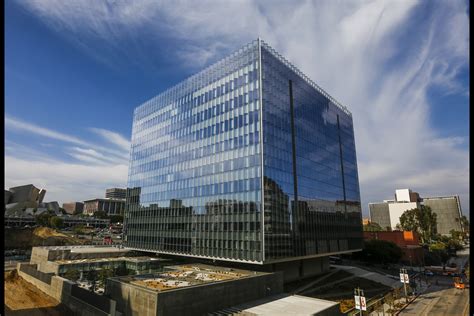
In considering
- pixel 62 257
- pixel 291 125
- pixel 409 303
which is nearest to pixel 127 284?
pixel 62 257

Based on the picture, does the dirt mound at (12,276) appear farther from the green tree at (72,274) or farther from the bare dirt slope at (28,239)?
the bare dirt slope at (28,239)

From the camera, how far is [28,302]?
50.6m

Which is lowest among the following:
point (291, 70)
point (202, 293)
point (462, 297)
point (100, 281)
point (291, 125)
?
point (462, 297)

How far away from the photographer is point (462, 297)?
210ft

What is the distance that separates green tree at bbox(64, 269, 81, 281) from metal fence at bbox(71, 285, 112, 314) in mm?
17674

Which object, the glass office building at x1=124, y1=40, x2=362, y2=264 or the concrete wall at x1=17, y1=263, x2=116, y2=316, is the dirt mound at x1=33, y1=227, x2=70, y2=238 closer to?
the glass office building at x1=124, y1=40, x2=362, y2=264

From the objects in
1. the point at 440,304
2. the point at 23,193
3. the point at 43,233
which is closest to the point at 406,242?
the point at 440,304

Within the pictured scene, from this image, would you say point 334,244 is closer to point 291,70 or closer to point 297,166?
point 297,166

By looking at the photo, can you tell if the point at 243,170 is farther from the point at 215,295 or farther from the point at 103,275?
the point at 103,275

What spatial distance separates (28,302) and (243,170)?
44.0m

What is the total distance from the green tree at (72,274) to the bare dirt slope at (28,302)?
542 cm

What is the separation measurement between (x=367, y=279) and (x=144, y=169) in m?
68.3

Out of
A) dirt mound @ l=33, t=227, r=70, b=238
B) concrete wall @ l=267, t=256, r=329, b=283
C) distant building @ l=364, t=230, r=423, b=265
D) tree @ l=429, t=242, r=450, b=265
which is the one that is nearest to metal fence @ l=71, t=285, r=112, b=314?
concrete wall @ l=267, t=256, r=329, b=283

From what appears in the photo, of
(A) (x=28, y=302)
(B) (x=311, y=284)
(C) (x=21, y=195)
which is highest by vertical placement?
(C) (x=21, y=195)
